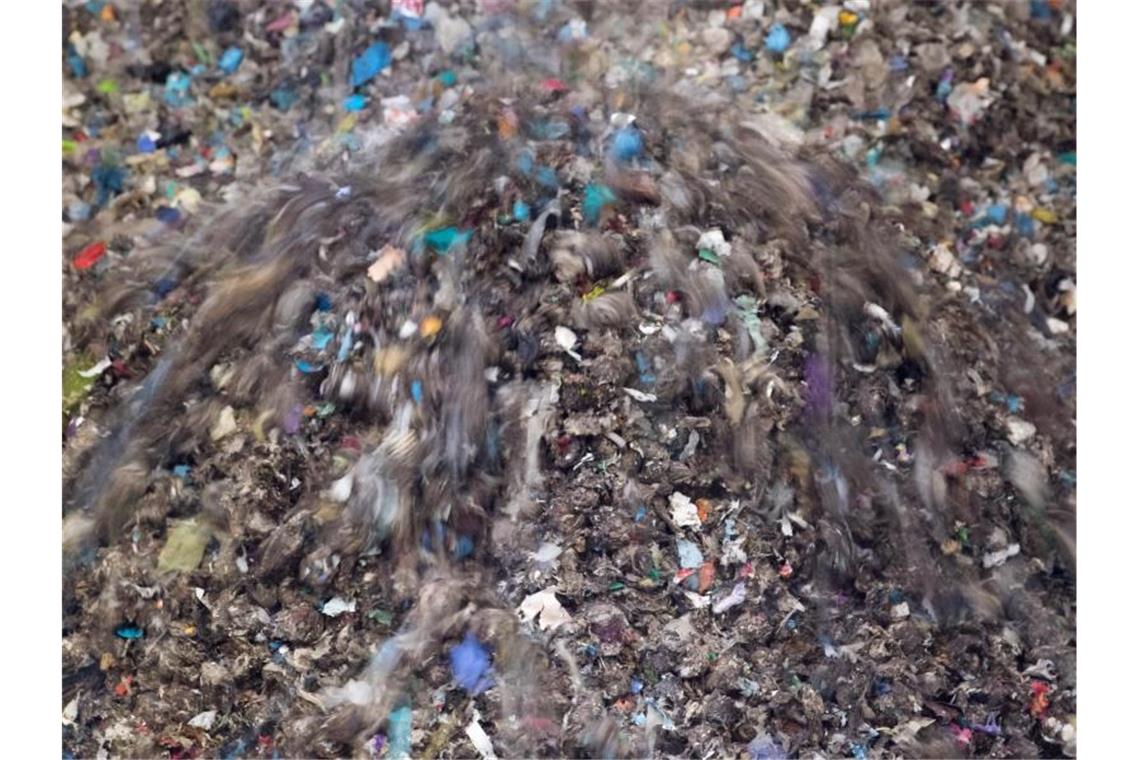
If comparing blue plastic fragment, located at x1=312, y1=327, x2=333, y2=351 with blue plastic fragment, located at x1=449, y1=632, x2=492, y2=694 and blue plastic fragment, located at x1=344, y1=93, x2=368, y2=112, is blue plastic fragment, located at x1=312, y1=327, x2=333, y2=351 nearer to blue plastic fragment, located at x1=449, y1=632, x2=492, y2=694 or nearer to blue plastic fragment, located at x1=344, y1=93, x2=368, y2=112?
blue plastic fragment, located at x1=344, y1=93, x2=368, y2=112

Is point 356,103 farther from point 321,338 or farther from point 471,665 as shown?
point 471,665

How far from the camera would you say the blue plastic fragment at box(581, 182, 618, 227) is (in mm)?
1372

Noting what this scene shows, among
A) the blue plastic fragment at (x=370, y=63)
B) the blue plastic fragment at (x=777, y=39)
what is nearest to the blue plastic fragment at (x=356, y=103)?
the blue plastic fragment at (x=370, y=63)

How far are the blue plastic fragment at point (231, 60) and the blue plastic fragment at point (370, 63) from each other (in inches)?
7.7

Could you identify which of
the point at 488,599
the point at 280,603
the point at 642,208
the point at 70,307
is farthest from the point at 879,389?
the point at 70,307

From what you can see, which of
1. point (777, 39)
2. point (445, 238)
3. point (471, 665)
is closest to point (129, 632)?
point (471, 665)

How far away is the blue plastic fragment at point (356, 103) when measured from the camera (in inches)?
56.6

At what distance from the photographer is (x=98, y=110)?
144 cm

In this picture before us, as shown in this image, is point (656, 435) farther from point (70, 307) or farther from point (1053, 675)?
point (70, 307)

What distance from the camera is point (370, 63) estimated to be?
4.74 feet

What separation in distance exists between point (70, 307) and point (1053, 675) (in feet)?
5.45

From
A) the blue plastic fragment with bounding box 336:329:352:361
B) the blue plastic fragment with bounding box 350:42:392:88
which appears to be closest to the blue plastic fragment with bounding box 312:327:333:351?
the blue plastic fragment with bounding box 336:329:352:361

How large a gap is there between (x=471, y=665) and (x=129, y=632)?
0.53m

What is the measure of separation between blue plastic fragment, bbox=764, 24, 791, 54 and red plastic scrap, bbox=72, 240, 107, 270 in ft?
3.76
